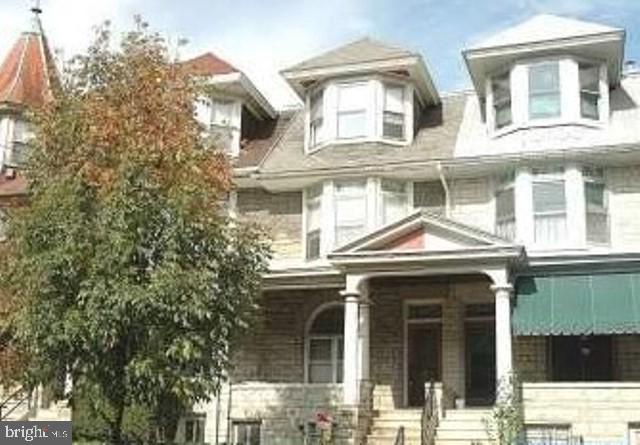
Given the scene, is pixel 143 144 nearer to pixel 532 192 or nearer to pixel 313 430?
pixel 313 430

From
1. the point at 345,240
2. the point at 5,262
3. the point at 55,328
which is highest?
the point at 345,240

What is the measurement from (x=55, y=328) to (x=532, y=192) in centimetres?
1289

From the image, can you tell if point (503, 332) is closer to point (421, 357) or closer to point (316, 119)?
point (421, 357)

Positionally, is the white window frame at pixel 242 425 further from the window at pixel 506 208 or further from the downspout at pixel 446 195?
the window at pixel 506 208

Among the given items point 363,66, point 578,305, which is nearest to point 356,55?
point 363,66

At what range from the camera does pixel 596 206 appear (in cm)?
2497

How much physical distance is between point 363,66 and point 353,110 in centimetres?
129

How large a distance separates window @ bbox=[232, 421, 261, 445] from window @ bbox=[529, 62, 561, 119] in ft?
35.6

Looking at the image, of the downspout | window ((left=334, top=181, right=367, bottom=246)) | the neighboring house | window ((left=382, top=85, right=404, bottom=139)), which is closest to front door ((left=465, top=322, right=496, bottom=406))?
the neighboring house

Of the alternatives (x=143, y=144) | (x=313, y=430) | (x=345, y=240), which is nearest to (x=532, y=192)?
(x=345, y=240)

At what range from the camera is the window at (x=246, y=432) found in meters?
25.2

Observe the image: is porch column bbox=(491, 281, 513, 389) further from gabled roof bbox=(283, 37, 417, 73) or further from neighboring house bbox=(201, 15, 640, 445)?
gabled roof bbox=(283, 37, 417, 73)

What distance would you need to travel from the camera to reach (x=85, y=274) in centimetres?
1808

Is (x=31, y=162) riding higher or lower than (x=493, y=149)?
lower
